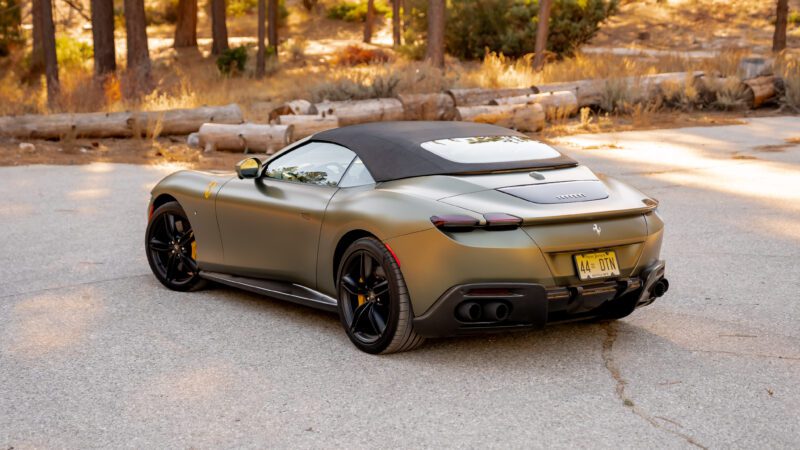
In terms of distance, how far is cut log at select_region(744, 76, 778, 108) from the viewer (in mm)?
21953

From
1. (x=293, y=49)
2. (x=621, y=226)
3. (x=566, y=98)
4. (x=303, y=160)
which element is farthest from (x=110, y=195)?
(x=293, y=49)

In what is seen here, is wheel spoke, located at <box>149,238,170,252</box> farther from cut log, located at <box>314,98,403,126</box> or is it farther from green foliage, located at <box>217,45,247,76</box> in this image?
green foliage, located at <box>217,45,247,76</box>

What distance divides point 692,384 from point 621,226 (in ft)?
3.14

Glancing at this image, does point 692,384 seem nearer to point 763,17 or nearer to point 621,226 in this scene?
point 621,226

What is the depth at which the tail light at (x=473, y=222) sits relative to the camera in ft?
17.4

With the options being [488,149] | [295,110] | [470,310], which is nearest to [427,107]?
[295,110]

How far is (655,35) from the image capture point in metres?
48.1

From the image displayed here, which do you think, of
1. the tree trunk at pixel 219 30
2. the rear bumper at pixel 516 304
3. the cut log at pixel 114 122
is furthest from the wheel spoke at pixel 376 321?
the tree trunk at pixel 219 30

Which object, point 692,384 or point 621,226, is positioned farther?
point 621,226

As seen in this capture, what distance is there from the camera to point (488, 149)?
6.30m

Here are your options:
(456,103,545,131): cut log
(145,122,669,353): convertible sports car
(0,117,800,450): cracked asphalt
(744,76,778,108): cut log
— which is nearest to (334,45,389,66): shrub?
(744,76,778,108): cut log

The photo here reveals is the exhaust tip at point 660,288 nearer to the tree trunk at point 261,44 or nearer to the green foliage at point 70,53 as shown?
the tree trunk at point 261,44

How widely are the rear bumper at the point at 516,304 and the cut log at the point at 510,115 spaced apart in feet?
41.7

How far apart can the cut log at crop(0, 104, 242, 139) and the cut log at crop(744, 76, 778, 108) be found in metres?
11.4
